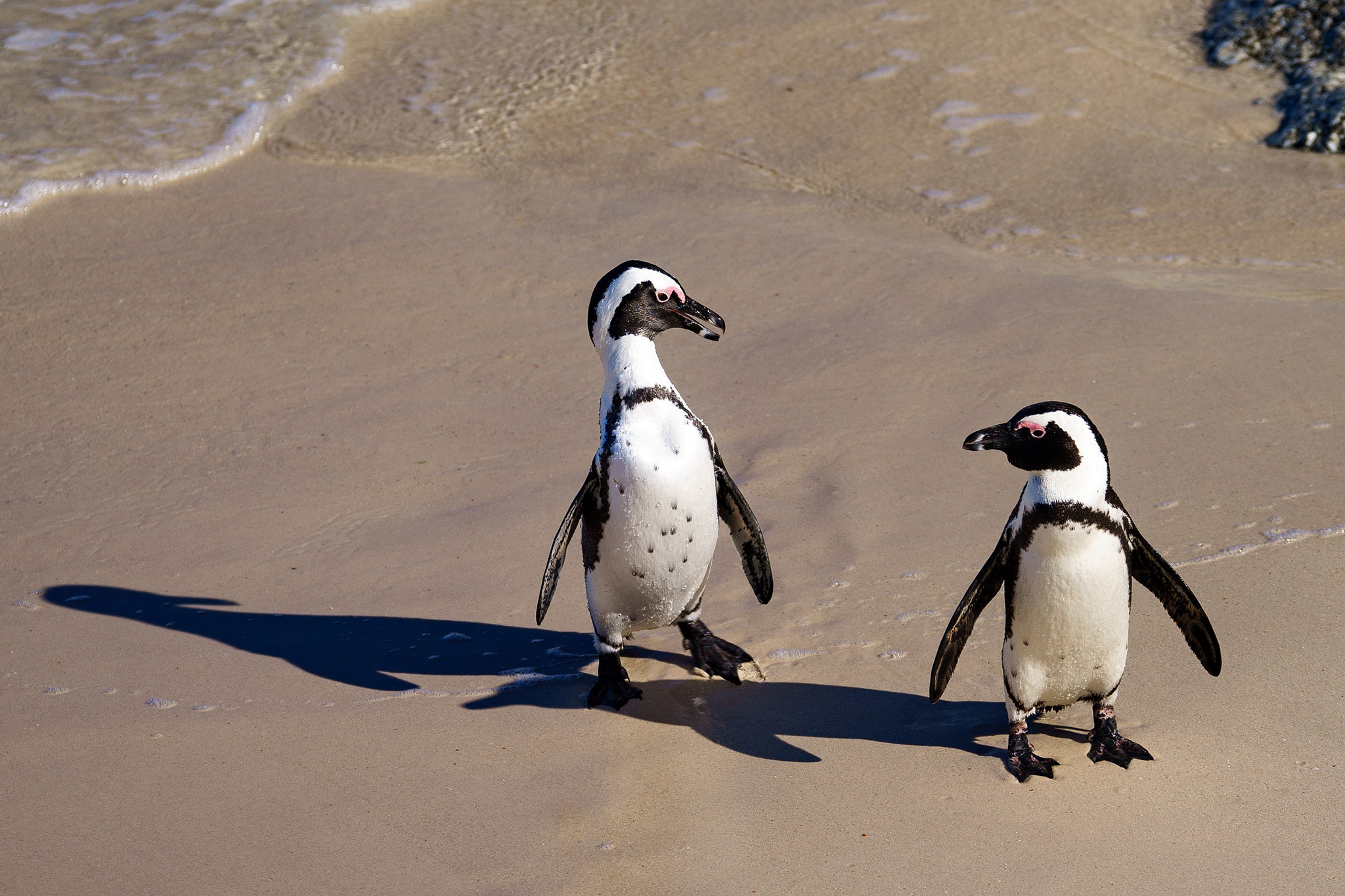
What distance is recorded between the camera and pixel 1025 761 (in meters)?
2.87

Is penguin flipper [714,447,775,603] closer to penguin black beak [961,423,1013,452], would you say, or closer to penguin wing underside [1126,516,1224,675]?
penguin black beak [961,423,1013,452]

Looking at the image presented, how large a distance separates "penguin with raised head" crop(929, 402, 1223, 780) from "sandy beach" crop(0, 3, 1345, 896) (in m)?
0.18

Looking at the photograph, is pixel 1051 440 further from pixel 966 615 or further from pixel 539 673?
pixel 539 673

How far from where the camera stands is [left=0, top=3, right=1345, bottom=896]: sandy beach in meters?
2.78

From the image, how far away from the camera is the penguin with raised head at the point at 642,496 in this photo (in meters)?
3.18

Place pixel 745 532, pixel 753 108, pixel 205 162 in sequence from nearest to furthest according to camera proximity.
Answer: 1. pixel 745 532
2. pixel 205 162
3. pixel 753 108

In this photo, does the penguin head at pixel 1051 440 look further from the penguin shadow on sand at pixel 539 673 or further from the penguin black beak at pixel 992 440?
the penguin shadow on sand at pixel 539 673

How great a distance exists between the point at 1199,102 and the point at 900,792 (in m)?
5.47

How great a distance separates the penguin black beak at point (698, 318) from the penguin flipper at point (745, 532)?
333 mm

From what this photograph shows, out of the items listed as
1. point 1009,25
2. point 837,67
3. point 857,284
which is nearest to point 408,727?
point 857,284

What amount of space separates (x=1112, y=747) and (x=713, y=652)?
103 centimetres

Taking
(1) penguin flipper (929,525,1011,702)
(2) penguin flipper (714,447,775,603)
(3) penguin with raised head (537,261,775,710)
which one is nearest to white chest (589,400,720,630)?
(3) penguin with raised head (537,261,775,710)

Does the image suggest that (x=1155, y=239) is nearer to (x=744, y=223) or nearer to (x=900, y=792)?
(x=744, y=223)

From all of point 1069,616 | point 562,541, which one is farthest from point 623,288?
point 1069,616
